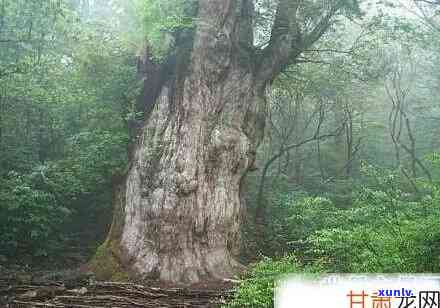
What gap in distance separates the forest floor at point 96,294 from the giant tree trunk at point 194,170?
2.39 feet

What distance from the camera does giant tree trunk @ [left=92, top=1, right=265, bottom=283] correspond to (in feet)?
32.3

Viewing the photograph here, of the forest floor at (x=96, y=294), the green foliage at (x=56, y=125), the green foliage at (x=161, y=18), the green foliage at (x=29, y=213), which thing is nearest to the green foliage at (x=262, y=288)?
the forest floor at (x=96, y=294)

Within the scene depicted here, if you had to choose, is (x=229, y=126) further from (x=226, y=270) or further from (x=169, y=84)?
(x=226, y=270)

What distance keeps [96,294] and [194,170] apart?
3.25 metres

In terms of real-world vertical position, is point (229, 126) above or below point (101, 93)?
below

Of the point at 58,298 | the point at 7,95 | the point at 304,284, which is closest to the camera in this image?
the point at 304,284

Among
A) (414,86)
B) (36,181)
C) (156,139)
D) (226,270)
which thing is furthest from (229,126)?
(414,86)

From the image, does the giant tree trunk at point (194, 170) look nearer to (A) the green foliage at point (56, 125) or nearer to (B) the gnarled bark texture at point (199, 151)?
(B) the gnarled bark texture at point (199, 151)

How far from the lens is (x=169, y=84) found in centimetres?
1144

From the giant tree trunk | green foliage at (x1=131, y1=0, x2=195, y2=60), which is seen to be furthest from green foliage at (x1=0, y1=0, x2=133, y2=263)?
green foliage at (x1=131, y1=0, x2=195, y2=60)

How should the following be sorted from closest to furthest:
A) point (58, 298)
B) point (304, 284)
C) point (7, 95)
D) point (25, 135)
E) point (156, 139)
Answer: point (304, 284), point (58, 298), point (156, 139), point (7, 95), point (25, 135)

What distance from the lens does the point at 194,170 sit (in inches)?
409

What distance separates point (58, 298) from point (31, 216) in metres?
3.68

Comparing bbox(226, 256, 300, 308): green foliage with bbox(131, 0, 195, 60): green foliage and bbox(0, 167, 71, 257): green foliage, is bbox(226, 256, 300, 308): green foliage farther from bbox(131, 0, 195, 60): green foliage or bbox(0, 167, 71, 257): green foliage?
bbox(0, 167, 71, 257): green foliage
